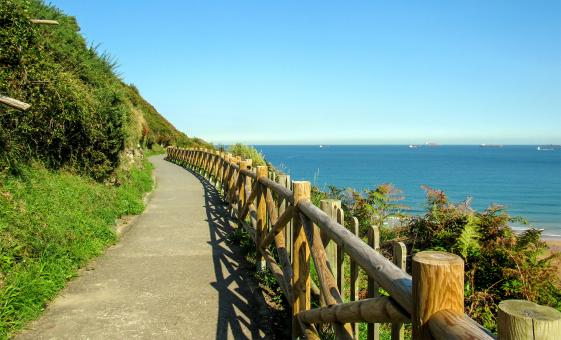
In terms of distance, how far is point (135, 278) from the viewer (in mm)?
6270

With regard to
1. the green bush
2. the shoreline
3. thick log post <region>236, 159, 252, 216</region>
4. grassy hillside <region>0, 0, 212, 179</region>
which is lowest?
the shoreline

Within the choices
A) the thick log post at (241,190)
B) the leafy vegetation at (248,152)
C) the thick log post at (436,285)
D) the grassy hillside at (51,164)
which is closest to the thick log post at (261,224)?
the thick log post at (241,190)

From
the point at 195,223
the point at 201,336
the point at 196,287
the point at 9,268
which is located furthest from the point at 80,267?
the point at 195,223

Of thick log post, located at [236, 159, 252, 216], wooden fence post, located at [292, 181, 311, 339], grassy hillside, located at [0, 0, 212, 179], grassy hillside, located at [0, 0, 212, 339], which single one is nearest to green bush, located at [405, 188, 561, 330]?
wooden fence post, located at [292, 181, 311, 339]

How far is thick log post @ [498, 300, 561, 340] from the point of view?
1139 millimetres

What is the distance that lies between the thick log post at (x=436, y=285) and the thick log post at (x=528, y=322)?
0.32m

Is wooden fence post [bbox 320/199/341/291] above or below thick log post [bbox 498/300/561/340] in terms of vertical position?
below

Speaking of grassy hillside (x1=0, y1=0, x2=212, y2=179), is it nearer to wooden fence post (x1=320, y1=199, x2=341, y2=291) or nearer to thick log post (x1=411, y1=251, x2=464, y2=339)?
wooden fence post (x1=320, y1=199, x2=341, y2=291)

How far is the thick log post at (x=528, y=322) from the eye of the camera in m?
1.14

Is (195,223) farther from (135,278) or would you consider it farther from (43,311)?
(43,311)

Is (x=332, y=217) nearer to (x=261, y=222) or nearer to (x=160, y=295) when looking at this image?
(x=160, y=295)

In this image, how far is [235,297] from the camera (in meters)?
5.61

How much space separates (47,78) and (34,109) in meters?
0.67

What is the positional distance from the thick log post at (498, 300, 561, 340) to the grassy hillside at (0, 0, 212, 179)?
8097 millimetres
